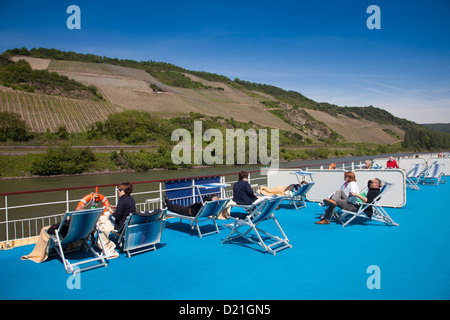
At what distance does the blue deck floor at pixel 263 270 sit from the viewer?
3117 mm

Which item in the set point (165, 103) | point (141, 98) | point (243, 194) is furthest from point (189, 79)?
point (243, 194)

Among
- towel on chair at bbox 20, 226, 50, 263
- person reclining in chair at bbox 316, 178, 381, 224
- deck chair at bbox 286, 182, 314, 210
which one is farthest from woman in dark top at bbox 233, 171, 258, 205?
towel on chair at bbox 20, 226, 50, 263

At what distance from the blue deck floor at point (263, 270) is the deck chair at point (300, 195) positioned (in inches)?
76.6

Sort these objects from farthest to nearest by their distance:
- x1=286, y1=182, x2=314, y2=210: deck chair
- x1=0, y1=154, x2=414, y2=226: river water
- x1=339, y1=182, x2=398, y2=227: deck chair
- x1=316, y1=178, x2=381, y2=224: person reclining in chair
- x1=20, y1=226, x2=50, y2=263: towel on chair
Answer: x1=0, y1=154, x2=414, y2=226: river water < x1=286, y1=182, x2=314, y2=210: deck chair < x1=316, y1=178, x2=381, y2=224: person reclining in chair < x1=339, y1=182, x2=398, y2=227: deck chair < x1=20, y1=226, x2=50, y2=263: towel on chair

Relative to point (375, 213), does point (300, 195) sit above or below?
above

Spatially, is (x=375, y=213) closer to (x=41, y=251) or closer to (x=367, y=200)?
(x=367, y=200)

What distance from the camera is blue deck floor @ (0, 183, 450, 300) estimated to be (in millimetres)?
3117

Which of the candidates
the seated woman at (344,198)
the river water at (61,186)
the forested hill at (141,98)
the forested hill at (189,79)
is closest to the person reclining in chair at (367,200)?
the seated woman at (344,198)

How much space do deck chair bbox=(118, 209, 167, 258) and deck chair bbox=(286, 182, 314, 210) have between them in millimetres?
3514

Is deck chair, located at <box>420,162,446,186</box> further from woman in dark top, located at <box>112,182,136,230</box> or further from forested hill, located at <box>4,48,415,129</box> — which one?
forested hill, located at <box>4,48,415,129</box>

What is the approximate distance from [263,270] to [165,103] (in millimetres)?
69935

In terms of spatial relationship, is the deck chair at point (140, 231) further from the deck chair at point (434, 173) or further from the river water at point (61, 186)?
the river water at point (61, 186)

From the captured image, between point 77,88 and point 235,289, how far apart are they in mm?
71764

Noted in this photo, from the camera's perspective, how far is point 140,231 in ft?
14.2
